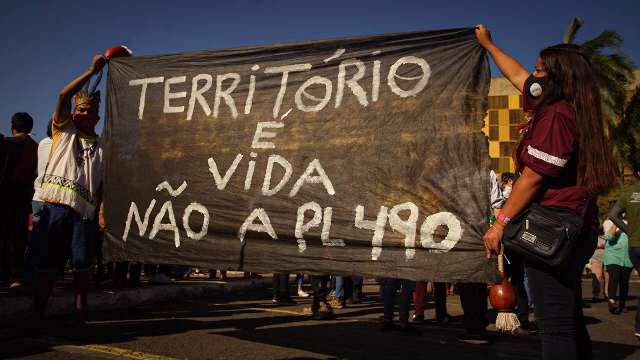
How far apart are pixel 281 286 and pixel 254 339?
3555mm

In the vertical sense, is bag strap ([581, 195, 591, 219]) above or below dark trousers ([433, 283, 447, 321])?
above

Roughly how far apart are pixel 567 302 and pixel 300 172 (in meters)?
2.09

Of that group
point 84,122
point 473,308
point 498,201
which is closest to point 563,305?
point 473,308

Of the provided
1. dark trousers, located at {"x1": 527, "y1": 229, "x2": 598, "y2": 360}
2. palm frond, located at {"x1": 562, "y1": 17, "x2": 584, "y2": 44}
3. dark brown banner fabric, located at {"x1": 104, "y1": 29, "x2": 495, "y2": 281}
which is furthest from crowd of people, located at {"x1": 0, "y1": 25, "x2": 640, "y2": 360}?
palm frond, located at {"x1": 562, "y1": 17, "x2": 584, "y2": 44}

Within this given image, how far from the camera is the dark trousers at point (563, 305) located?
2.77m

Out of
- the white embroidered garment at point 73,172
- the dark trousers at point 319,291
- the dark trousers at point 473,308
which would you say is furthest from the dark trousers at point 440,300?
the white embroidered garment at point 73,172

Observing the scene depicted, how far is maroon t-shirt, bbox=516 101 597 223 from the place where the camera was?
2.79m

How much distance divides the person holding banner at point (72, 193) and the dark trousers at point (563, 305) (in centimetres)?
380

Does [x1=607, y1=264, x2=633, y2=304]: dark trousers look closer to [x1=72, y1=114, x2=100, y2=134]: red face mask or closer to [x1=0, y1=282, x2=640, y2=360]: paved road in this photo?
[x1=0, y1=282, x2=640, y2=360]: paved road

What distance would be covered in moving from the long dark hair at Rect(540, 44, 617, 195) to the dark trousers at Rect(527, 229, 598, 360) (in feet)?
0.95

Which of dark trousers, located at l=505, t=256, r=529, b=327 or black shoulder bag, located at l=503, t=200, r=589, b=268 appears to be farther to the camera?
dark trousers, located at l=505, t=256, r=529, b=327

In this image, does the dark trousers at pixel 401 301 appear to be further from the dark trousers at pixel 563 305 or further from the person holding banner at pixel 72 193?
the dark trousers at pixel 563 305

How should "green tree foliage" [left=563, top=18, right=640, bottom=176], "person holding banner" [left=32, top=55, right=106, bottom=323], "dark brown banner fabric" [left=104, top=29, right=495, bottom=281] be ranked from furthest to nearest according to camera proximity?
"green tree foliage" [left=563, top=18, right=640, bottom=176] → "person holding banner" [left=32, top=55, right=106, bottom=323] → "dark brown banner fabric" [left=104, top=29, right=495, bottom=281]

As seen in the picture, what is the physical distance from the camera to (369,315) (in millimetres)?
7754
